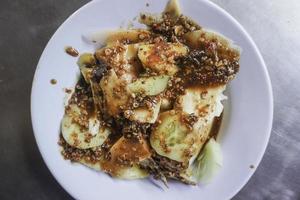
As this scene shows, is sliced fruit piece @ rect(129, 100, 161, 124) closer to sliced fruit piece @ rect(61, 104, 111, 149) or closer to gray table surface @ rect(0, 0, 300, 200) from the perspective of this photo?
sliced fruit piece @ rect(61, 104, 111, 149)

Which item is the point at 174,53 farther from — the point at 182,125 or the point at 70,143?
the point at 70,143

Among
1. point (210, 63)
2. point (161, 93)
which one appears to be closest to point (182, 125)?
point (161, 93)

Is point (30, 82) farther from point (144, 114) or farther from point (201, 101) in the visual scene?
point (201, 101)

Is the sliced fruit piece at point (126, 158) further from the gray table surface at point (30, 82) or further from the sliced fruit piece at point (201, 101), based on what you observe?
the gray table surface at point (30, 82)

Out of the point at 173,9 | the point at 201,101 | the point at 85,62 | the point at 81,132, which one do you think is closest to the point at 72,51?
the point at 85,62

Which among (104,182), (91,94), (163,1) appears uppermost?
(163,1)

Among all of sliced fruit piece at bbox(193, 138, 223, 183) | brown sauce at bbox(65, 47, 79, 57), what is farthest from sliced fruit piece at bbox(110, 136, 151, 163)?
brown sauce at bbox(65, 47, 79, 57)

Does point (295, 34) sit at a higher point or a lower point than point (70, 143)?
higher
